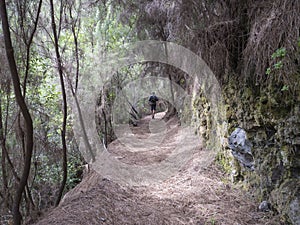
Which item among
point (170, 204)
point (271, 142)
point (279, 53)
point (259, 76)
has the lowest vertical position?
point (170, 204)

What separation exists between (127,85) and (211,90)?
25.8ft

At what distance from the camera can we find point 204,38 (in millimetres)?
3256

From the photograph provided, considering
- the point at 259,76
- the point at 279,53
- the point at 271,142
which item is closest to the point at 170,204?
the point at 271,142

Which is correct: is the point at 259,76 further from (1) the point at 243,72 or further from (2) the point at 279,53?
(2) the point at 279,53

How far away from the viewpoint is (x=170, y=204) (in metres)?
2.96

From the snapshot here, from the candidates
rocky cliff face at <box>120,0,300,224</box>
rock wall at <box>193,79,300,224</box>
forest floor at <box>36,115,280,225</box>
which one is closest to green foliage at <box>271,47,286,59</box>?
rocky cliff face at <box>120,0,300,224</box>

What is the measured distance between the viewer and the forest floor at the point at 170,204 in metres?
2.54

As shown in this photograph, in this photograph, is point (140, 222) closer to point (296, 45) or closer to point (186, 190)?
point (186, 190)

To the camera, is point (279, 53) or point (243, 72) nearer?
point (279, 53)

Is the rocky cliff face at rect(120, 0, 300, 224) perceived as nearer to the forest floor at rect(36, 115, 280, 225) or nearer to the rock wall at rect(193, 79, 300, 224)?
the rock wall at rect(193, 79, 300, 224)

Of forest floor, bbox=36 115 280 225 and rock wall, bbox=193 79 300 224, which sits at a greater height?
rock wall, bbox=193 79 300 224

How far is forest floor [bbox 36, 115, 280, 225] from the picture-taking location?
8.35 ft

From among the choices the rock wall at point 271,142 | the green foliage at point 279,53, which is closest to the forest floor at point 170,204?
the rock wall at point 271,142

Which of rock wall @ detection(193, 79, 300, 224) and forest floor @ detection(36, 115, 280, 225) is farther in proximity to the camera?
forest floor @ detection(36, 115, 280, 225)
